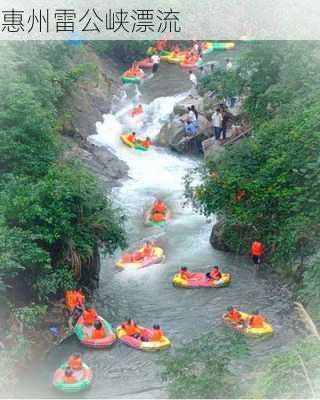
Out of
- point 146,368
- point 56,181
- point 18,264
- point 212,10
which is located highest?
point 212,10

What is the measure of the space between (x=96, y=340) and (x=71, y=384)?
1.58 meters

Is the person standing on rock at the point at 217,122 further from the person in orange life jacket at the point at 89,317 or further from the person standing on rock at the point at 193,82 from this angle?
the person in orange life jacket at the point at 89,317

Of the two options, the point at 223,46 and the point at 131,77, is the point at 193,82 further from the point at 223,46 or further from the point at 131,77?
the point at 223,46

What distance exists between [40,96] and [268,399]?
11.9m

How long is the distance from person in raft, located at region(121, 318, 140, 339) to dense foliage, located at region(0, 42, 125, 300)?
55.9 inches

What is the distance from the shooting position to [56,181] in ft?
46.3

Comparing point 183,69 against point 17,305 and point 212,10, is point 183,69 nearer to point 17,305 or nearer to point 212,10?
point 212,10

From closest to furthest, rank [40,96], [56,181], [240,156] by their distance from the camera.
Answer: [56,181] → [240,156] → [40,96]

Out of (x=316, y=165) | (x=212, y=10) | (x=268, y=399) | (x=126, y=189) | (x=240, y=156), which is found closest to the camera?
(x=268, y=399)

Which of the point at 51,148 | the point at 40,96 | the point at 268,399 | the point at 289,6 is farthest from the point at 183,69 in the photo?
the point at 268,399

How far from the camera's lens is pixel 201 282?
1555 cm

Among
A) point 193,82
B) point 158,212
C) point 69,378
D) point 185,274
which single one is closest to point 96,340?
point 69,378

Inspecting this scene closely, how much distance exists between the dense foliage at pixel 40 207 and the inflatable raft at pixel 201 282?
5.51 ft

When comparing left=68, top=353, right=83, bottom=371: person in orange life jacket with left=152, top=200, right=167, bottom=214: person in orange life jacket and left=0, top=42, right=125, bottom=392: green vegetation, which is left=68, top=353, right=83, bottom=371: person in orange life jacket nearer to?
left=0, top=42, right=125, bottom=392: green vegetation
